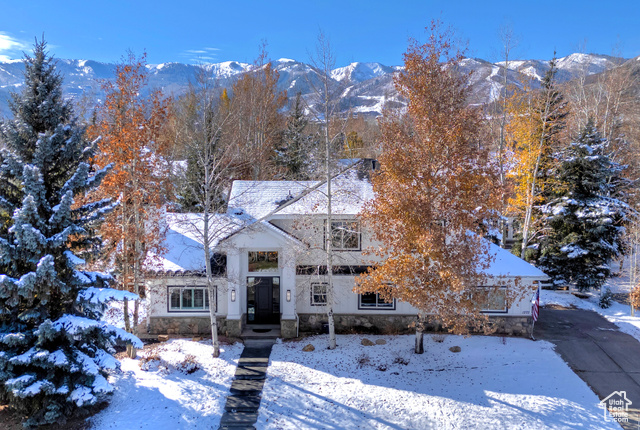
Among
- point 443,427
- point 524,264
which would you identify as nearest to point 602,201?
point 524,264

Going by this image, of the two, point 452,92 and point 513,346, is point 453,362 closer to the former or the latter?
point 513,346

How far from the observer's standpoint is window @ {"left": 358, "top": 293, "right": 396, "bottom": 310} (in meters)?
18.9

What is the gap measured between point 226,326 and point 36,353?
327 inches

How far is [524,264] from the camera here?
18.7 meters

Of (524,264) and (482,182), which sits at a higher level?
(482,182)

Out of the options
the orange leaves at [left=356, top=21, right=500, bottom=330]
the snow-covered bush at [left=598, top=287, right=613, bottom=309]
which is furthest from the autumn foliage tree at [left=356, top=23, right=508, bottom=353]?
the snow-covered bush at [left=598, top=287, right=613, bottom=309]

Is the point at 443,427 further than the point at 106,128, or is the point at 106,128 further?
the point at 106,128

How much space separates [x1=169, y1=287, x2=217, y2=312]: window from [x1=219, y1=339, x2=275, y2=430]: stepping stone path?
2.99m

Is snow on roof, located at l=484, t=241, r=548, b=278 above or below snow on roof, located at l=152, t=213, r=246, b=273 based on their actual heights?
below

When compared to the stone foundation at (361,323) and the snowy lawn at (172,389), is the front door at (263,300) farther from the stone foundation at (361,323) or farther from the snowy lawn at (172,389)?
the snowy lawn at (172,389)

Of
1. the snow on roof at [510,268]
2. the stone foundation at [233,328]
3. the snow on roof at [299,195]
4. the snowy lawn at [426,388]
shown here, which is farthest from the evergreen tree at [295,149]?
the snowy lawn at [426,388]

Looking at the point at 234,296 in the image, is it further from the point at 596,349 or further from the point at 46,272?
the point at 596,349

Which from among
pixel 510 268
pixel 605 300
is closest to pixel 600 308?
pixel 605 300

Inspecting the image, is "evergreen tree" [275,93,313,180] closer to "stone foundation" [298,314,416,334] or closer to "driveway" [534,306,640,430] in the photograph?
"stone foundation" [298,314,416,334]
